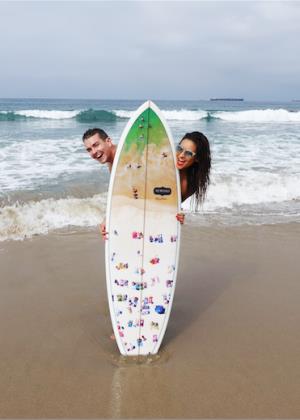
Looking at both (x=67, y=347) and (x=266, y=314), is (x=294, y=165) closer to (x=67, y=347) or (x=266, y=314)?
(x=266, y=314)

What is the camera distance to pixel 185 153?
3150 millimetres

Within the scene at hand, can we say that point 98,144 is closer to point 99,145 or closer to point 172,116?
point 99,145

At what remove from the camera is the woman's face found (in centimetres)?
314

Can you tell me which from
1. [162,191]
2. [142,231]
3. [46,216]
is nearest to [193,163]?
[162,191]

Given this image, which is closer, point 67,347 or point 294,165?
point 67,347

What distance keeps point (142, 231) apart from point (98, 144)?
2.33ft

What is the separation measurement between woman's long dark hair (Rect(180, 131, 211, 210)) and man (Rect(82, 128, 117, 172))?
56 cm

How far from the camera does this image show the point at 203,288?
4551 mm

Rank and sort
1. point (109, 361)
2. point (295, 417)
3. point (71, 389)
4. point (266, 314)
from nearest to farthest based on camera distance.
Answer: point (295, 417)
point (71, 389)
point (109, 361)
point (266, 314)

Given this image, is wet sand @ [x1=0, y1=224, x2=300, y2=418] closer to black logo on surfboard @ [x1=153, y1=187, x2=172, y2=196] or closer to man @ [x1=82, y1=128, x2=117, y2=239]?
man @ [x1=82, y1=128, x2=117, y2=239]

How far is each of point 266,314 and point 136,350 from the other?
130cm

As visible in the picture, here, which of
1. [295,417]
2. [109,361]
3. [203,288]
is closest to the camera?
[295,417]

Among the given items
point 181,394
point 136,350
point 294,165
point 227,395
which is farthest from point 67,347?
point 294,165

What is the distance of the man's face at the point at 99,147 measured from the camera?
10.3ft
